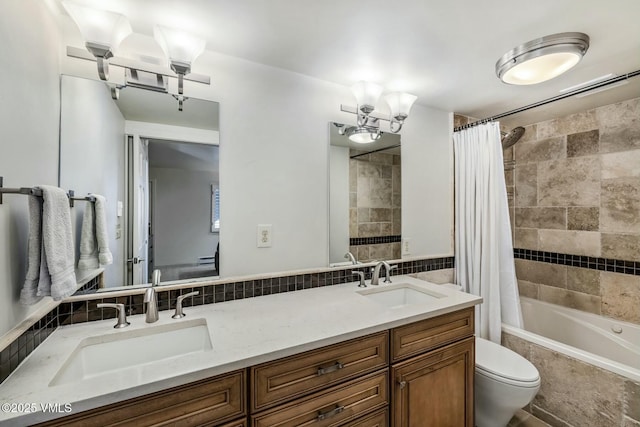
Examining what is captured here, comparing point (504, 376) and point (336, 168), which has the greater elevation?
point (336, 168)

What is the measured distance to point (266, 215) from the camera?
1.61 metres

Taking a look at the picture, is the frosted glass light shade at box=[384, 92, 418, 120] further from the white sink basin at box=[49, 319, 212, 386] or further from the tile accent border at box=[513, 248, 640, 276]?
the tile accent border at box=[513, 248, 640, 276]

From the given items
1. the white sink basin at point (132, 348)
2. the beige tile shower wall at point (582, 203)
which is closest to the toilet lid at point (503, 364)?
the beige tile shower wall at point (582, 203)

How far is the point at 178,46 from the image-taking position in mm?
1195

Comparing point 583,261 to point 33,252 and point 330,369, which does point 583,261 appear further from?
point 33,252

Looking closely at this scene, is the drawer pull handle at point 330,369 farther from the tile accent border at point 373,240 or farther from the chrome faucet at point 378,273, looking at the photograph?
the tile accent border at point 373,240

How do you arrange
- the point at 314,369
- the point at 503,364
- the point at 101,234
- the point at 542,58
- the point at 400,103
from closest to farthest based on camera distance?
the point at 314,369, the point at 101,234, the point at 542,58, the point at 503,364, the point at 400,103

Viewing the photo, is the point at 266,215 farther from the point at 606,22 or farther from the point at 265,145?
the point at 606,22

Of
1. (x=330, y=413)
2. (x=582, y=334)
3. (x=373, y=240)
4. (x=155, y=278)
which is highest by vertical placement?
(x=373, y=240)

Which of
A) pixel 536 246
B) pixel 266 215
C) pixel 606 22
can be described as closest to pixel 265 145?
pixel 266 215

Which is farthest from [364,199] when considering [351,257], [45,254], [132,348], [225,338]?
[45,254]

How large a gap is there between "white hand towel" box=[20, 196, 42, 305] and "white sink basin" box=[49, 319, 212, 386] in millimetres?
256

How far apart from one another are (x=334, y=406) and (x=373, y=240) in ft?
3.75

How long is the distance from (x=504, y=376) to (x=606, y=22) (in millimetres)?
1804
